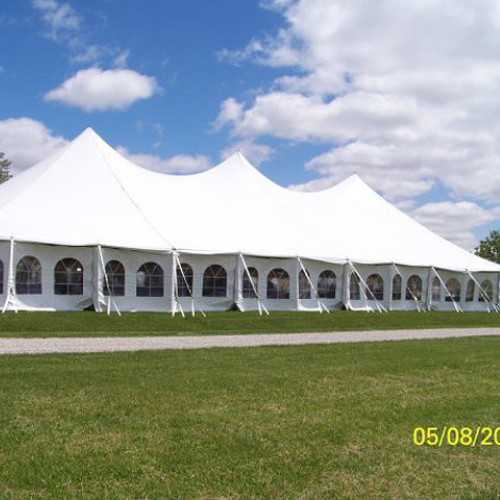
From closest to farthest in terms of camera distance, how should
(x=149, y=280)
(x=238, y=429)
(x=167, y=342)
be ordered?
1. (x=238, y=429)
2. (x=167, y=342)
3. (x=149, y=280)

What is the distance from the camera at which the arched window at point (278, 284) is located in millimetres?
19062

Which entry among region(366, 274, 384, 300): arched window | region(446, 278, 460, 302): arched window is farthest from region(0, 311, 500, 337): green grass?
region(446, 278, 460, 302): arched window

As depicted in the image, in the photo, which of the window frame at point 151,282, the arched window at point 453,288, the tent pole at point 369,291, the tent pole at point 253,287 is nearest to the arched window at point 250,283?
the tent pole at point 253,287

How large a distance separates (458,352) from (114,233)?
979 centimetres

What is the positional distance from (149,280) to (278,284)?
437 centimetres

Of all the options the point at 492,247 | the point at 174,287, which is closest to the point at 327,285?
the point at 174,287

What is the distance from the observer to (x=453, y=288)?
2358 centimetres

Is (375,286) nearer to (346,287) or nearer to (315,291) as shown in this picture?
(346,287)

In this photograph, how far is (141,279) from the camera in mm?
16859

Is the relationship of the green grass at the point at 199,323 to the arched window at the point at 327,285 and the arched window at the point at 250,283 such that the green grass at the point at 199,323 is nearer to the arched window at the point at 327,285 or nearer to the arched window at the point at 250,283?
the arched window at the point at 250,283

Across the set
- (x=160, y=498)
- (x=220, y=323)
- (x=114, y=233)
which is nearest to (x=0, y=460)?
(x=160, y=498)

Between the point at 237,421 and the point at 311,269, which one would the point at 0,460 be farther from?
the point at 311,269

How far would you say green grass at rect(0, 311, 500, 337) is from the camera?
43.2 ft

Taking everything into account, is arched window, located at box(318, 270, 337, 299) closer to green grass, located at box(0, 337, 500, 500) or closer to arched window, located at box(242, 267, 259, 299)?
arched window, located at box(242, 267, 259, 299)
